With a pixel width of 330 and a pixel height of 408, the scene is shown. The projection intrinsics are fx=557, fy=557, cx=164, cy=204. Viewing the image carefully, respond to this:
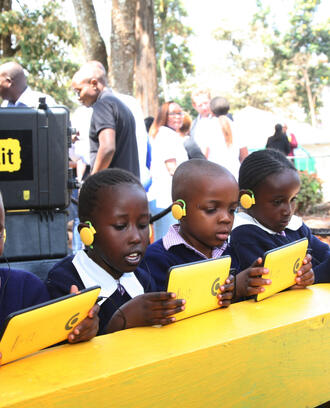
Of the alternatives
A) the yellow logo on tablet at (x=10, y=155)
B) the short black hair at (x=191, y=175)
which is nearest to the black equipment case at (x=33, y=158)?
the yellow logo on tablet at (x=10, y=155)

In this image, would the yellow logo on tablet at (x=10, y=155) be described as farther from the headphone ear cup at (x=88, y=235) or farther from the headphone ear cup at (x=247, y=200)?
the headphone ear cup at (x=247, y=200)

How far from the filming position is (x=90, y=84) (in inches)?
170

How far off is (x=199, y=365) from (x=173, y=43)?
27131mm

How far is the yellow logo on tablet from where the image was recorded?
2324 millimetres

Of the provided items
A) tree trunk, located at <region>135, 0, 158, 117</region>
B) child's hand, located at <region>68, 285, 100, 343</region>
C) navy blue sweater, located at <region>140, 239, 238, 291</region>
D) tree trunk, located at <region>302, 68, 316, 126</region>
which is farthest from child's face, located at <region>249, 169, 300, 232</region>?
tree trunk, located at <region>302, 68, 316, 126</region>

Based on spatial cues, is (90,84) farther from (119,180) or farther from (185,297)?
(185,297)

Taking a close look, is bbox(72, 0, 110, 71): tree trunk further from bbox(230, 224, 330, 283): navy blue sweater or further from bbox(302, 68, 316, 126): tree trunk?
bbox(302, 68, 316, 126): tree trunk

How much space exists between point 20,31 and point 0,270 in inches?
441

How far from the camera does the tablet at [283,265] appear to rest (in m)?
1.66

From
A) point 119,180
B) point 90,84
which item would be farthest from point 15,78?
point 119,180

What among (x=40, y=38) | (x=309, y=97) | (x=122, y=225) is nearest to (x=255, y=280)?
(x=122, y=225)

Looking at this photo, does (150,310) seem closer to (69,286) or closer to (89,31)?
(69,286)

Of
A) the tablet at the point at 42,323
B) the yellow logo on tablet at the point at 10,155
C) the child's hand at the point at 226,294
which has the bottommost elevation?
the child's hand at the point at 226,294

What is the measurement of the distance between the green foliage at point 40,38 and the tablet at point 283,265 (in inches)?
436
